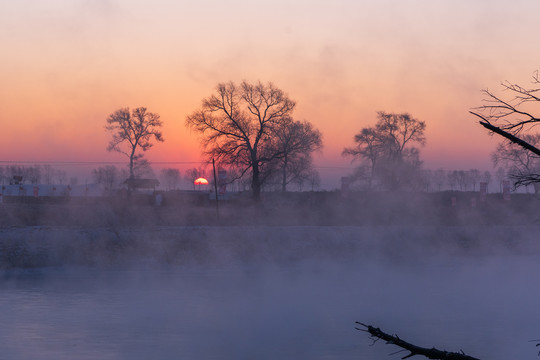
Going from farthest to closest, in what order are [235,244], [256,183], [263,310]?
1. [256,183]
2. [235,244]
3. [263,310]

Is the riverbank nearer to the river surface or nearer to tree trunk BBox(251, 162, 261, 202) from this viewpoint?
the river surface

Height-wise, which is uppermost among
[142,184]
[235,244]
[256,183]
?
[142,184]

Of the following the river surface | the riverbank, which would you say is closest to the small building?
the riverbank

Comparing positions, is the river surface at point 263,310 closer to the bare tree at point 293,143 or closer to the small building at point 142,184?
the bare tree at point 293,143

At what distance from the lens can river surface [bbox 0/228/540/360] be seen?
19.9 metres

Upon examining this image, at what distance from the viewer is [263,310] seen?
26.1 m

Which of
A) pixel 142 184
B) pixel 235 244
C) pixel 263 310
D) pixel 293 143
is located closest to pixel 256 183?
pixel 293 143

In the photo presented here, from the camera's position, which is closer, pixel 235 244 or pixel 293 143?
pixel 235 244

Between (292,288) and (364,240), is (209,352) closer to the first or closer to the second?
(292,288)

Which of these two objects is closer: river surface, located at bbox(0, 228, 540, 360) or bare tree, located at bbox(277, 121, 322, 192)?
river surface, located at bbox(0, 228, 540, 360)

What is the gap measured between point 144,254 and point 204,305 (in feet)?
41.4

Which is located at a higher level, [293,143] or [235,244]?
[293,143]

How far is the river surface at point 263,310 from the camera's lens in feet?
65.3

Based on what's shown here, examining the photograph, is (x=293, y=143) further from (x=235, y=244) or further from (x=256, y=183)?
(x=235, y=244)
